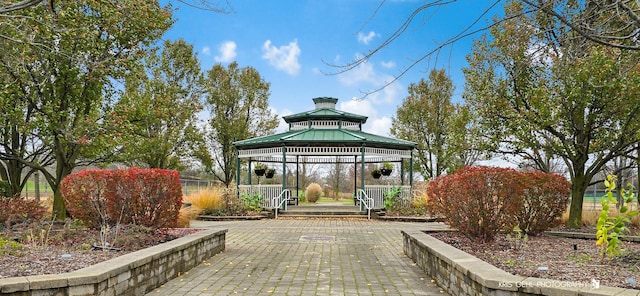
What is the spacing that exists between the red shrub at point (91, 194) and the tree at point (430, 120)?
2016cm

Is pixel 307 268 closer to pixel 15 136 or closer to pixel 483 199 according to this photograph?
pixel 483 199

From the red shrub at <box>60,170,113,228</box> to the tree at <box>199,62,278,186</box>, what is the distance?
17.4 metres

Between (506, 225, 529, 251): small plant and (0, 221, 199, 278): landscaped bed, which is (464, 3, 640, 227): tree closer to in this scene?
(506, 225, 529, 251): small plant

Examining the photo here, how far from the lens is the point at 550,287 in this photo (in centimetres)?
407

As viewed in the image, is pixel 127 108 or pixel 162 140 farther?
pixel 162 140

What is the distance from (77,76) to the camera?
43.2ft

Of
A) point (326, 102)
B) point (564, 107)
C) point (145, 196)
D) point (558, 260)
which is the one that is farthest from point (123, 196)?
point (326, 102)

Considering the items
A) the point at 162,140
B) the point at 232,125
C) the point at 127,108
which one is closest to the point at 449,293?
the point at 127,108

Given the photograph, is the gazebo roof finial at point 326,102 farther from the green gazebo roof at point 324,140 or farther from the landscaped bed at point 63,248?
the landscaped bed at point 63,248

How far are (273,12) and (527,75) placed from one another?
8728 mm

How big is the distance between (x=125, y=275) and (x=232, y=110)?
21803mm

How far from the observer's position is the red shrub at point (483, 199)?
7512 millimetres

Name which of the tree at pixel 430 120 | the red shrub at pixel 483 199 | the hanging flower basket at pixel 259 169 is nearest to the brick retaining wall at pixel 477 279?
the red shrub at pixel 483 199

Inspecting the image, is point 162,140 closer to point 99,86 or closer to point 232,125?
point 232,125
